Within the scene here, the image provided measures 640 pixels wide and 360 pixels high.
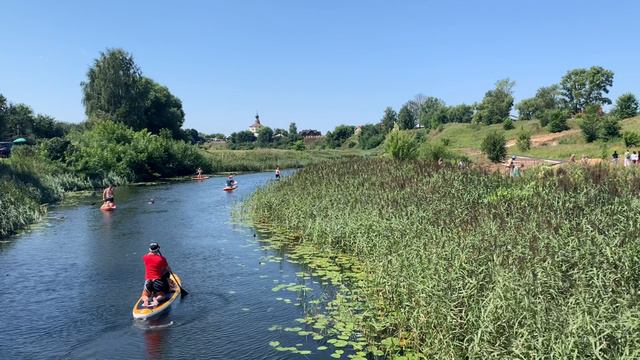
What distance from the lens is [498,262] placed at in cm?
968

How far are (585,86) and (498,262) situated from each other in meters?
117

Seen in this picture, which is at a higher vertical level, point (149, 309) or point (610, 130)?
point (610, 130)

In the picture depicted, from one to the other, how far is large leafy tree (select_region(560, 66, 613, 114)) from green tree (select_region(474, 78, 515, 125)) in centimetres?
1322

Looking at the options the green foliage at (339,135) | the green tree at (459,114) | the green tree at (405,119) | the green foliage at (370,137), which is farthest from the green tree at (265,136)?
the green tree at (459,114)

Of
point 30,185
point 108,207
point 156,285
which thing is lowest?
point 156,285

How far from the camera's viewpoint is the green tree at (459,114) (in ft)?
430

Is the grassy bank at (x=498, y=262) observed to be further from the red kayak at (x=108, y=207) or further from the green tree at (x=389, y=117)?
the green tree at (x=389, y=117)

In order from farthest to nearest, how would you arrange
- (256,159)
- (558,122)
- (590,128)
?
(256,159) → (558,122) → (590,128)

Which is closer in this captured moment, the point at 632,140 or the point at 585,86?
the point at 632,140

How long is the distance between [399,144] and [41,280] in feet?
99.2

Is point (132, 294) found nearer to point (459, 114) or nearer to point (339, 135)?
point (459, 114)

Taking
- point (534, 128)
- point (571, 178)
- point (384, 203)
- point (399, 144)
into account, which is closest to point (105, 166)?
point (399, 144)

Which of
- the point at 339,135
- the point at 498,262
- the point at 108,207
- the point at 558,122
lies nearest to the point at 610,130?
the point at 558,122

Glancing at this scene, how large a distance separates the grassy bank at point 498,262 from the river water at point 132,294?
2186 millimetres
